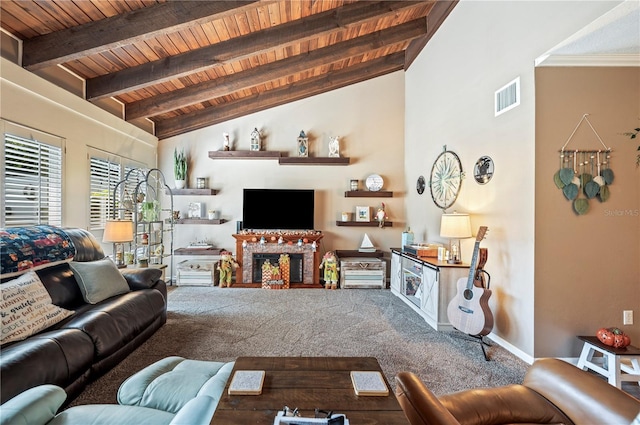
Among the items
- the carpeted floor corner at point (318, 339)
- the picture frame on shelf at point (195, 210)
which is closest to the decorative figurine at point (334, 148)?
the carpeted floor corner at point (318, 339)

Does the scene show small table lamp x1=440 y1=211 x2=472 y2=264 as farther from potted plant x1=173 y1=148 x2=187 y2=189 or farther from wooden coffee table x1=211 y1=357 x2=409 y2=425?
potted plant x1=173 y1=148 x2=187 y2=189

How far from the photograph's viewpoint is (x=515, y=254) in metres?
2.66

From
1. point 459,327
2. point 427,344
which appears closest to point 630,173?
point 459,327

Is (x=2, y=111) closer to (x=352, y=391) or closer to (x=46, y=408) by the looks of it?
(x=46, y=408)

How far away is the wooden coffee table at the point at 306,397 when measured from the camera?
1.10m

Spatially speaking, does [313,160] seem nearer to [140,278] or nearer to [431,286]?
[431,286]

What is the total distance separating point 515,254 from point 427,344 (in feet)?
4.11

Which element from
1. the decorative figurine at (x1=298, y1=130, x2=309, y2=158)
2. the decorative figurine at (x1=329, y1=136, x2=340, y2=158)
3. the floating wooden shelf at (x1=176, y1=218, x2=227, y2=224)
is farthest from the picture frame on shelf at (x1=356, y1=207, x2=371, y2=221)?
the floating wooden shelf at (x1=176, y1=218, x2=227, y2=224)

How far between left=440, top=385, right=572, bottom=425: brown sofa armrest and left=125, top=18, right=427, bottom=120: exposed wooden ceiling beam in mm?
4343

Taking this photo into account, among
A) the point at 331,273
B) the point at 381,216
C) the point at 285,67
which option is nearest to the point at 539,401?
the point at 331,273

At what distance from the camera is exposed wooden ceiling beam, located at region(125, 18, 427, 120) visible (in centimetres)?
415

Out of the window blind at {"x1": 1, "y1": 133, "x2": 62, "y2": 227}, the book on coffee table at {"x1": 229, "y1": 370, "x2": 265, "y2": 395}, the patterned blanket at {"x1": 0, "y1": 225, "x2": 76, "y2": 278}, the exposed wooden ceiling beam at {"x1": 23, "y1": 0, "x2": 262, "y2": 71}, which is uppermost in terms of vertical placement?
the exposed wooden ceiling beam at {"x1": 23, "y1": 0, "x2": 262, "y2": 71}

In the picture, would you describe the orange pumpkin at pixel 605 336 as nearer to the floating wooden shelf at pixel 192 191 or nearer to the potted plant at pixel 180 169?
the floating wooden shelf at pixel 192 191

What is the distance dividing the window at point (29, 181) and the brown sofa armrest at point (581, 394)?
4361 millimetres
